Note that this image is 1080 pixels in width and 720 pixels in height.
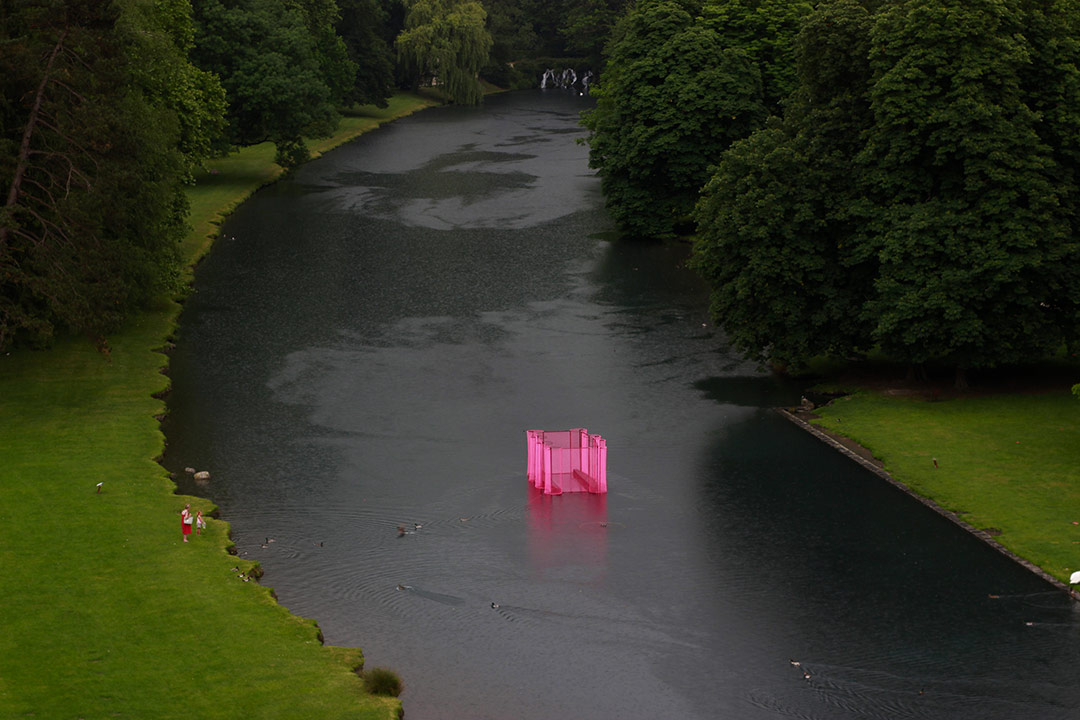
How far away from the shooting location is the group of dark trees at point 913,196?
50281 millimetres

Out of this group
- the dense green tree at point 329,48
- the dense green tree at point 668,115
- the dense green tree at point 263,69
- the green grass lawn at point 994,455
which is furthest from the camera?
the dense green tree at point 329,48

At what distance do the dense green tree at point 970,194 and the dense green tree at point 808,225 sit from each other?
8.25ft

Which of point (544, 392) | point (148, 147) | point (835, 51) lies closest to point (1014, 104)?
point (835, 51)

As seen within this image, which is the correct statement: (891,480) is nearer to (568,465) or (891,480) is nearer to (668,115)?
(568,465)

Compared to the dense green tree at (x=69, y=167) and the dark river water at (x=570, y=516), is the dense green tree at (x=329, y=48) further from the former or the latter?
the dense green tree at (x=69, y=167)

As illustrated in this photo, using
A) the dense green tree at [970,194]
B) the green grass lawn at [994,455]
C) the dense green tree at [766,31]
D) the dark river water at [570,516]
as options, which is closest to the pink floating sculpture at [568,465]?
the dark river water at [570,516]

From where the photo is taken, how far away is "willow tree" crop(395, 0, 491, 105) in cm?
15362

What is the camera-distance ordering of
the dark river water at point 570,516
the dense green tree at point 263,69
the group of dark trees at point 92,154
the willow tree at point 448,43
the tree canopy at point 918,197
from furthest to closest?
the willow tree at point 448,43, the dense green tree at point 263,69, the group of dark trees at point 92,154, the tree canopy at point 918,197, the dark river water at point 570,516

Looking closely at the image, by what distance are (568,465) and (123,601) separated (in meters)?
17.6

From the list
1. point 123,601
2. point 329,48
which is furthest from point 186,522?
point 329,48

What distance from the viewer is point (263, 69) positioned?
10644 cm

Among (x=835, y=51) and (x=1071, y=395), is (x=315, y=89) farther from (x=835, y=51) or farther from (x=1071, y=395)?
(x=1071, y=395)

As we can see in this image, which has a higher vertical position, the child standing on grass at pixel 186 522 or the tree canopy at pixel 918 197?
the tree canopy at pixel 918 197

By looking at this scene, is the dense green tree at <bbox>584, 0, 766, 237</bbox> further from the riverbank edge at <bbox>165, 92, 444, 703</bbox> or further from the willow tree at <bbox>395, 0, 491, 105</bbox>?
the willow tree at <bbox>395, 0, 491, 105</bbox>
